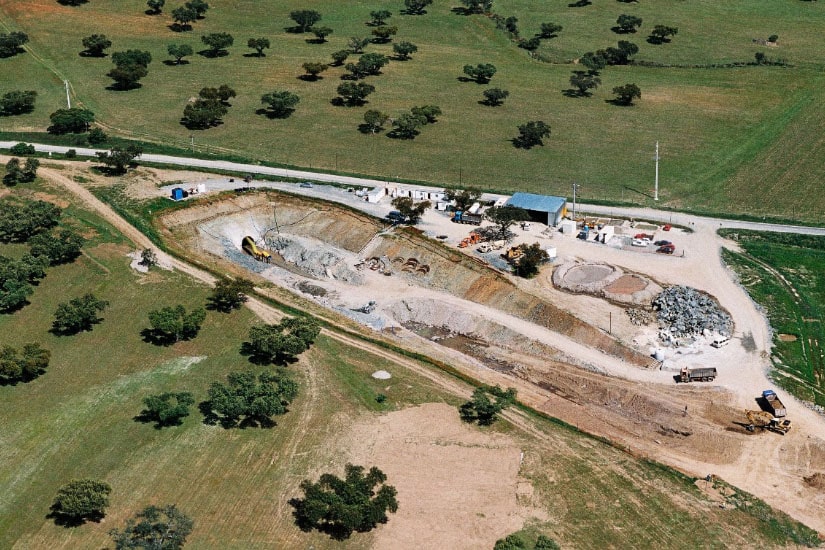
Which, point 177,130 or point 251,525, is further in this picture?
point 177,130

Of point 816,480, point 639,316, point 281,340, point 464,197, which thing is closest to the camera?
point 816,480

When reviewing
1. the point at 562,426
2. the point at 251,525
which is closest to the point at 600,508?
the point at 562,426

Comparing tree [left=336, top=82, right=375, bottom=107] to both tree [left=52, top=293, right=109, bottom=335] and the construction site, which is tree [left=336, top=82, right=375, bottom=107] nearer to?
the construction site

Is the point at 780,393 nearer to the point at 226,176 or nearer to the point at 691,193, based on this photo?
the point at 691,193

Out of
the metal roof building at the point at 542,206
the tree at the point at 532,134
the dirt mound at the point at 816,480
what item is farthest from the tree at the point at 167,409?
the tree at the point at 532,134

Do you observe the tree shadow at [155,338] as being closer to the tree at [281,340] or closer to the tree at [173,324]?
the tree at [173,324]

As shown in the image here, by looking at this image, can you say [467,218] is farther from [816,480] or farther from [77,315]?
[816,480]

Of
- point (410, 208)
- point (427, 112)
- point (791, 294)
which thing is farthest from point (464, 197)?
point (791, 294)

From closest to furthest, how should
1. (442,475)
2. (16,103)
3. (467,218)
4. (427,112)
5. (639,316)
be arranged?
1. (442,475)
2. (639,316)
3. (467,218)
4. (16,103)
5. (427,112)
